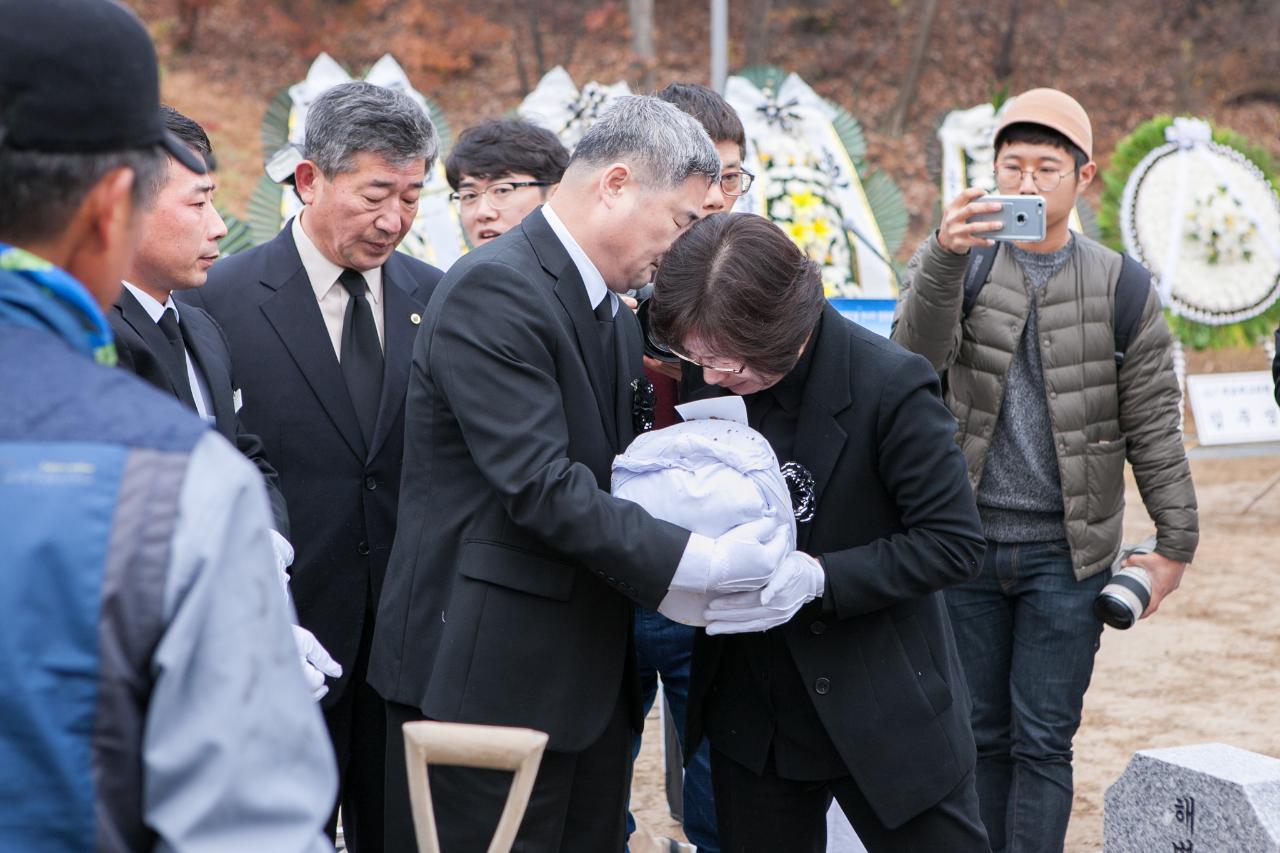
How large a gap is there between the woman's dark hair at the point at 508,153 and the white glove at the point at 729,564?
79.2 inches

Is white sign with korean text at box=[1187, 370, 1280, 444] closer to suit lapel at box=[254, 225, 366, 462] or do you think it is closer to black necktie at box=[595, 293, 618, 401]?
suit lapel at box=[254, 225, 366, 462]

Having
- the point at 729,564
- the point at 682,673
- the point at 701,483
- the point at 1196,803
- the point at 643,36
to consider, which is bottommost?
the point at 1196,803

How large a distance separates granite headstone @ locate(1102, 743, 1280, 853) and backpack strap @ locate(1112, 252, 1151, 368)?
101 cm

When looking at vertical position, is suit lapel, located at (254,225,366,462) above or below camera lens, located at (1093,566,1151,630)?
above

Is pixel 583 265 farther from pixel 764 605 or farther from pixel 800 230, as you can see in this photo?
pixel 800 230

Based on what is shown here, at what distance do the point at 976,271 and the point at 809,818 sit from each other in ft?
5.27

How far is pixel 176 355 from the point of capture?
2.68 meters

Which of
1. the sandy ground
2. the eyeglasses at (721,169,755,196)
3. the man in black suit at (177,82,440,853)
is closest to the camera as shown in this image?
the man in black suit at (177,82,440,853)

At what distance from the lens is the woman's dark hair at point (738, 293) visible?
2.30 m

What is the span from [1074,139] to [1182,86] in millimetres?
17587

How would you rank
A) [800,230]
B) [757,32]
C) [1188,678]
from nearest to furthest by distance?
[1188,678]
[800,230]
[757,32]

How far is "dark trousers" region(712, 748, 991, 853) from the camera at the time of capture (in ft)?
8.09

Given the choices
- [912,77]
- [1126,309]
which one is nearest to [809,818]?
[1126,309]

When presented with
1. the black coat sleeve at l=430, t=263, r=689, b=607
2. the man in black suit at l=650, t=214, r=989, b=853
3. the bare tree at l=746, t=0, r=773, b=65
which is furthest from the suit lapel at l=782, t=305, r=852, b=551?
the bare tree at l=746, t=0, r=773, b=65
